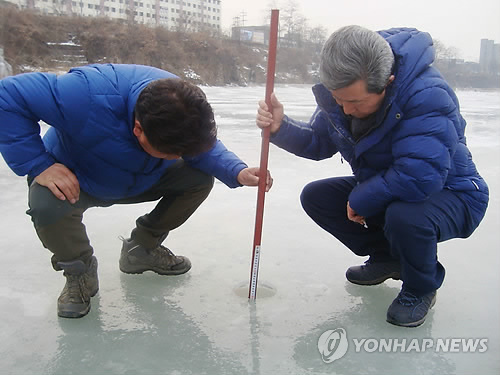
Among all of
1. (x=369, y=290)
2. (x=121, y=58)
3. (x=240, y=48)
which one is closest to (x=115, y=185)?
(x=369, y=290)

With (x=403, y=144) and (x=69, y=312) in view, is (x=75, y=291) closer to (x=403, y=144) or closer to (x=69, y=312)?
(x=69, y=312)

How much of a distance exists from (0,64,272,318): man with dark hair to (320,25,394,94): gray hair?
410 millimetres

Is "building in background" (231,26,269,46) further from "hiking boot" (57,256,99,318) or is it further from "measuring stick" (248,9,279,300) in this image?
"hiking boot" (57,256,99,318)

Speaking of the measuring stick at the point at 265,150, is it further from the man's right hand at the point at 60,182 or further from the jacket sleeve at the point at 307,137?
the man's right hand at the point at 60,182

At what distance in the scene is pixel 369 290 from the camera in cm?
209

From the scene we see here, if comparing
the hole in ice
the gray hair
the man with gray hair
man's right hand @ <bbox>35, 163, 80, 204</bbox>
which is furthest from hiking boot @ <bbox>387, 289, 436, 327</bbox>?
man's right hand @ <bbox>35, 163, 80, 204</bbox>

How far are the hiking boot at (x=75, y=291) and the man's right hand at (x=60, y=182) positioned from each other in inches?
10.4

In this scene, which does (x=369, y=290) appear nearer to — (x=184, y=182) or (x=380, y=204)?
(x=380, y=204)

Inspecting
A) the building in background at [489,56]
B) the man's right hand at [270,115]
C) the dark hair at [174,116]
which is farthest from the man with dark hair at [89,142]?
the building in background at [489,56]

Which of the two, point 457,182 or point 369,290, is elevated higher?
point 457,182

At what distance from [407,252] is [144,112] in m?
1.00

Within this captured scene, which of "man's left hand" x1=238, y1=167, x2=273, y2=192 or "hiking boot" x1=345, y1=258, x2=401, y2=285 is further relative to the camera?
"hiking boot" x1=345, y1=258, x2=401, y2=285

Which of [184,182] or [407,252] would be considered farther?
[184,182]

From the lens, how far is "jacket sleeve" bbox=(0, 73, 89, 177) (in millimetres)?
1668
